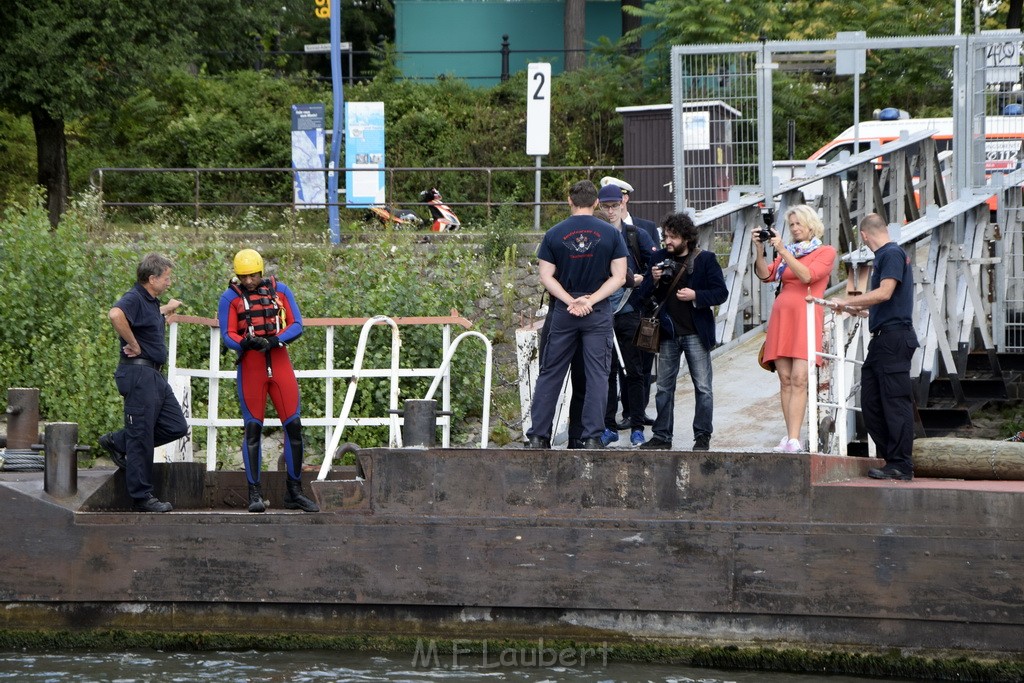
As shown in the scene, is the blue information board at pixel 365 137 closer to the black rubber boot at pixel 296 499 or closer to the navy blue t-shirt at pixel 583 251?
the navy blue t-shirt at pixel 583 251

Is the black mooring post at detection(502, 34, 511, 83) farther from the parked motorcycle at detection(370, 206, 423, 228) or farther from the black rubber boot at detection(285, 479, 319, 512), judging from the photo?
the black rubber boot at detection(285, 479, 319, 512)

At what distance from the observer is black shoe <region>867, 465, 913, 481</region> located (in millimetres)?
8578

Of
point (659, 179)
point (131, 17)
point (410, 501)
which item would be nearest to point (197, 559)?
point (410, 501)

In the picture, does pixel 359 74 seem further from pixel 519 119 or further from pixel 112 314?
pixel 112 314

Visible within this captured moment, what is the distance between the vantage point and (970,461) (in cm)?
874

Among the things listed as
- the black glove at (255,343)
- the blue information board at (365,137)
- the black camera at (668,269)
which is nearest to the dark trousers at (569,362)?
the black camera at (668,269)

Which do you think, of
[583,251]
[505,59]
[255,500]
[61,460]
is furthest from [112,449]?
[505,59]

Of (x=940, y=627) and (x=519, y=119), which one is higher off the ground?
(x=519, y=119)

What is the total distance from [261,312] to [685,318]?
3.05 metres

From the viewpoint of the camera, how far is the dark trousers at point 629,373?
10312mm

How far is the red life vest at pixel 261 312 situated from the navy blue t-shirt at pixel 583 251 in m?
1.74

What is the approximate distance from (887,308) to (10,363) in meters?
10.4

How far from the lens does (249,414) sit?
29.0 ft

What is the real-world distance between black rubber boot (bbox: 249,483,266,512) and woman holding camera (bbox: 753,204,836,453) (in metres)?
3.43
